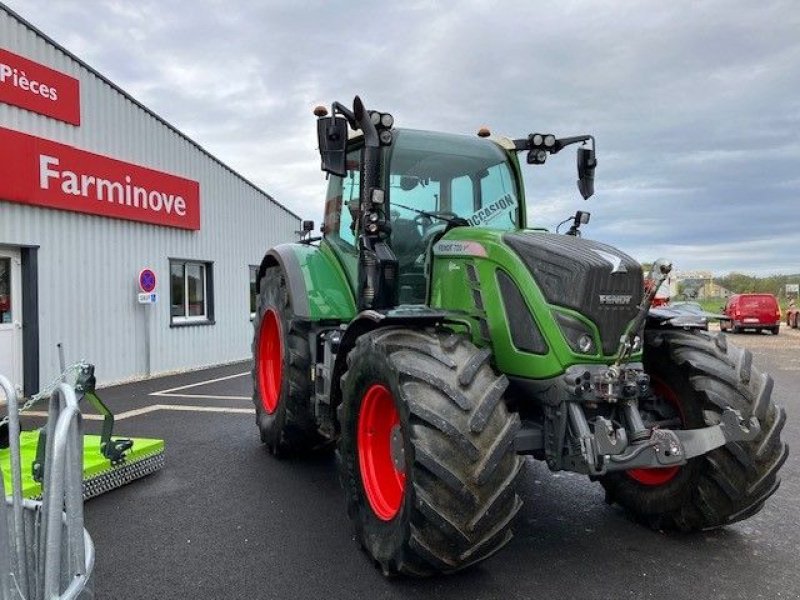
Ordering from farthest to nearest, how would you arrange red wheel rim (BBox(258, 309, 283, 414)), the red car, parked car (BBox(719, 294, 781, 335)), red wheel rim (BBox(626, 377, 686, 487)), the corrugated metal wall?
the red car
parked car (BBox(719, 294, 781, 335))
the corrugated metal wall
red wheel rim (BBox(258, 309, 283, 414))
red wheel rim (BBox(626, 377, 686, 487))

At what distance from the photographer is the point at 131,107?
11.1 metres

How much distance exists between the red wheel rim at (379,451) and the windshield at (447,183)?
1.45 meters

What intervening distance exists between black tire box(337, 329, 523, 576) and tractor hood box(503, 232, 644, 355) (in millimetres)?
562

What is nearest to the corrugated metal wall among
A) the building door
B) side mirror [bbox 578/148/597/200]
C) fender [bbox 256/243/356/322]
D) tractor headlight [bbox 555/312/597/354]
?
the building door

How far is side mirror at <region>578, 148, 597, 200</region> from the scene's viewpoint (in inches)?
188

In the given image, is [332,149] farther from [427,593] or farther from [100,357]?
[100,357]

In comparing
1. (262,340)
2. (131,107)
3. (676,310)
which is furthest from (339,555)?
(131,107)

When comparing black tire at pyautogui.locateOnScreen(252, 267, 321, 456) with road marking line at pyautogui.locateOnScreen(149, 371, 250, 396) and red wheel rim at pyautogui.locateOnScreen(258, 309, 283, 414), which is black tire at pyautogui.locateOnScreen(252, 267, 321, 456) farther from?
road marking line at pyautogui.locateOnScreen(149, 371, 250, 396)

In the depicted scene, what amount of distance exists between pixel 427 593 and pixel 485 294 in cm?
159

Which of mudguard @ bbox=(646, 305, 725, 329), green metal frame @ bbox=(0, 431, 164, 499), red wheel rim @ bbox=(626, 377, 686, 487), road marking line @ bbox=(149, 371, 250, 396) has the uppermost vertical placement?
mudguard @ bbox=(646, 305, 725, 329)

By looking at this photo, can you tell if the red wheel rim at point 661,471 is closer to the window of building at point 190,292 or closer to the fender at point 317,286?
the fender at point 317,286

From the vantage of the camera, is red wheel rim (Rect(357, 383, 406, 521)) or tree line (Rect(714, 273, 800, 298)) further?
tree line (Rect(714, 273, 800, 298))

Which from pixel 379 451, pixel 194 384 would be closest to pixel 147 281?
pixel 194 384

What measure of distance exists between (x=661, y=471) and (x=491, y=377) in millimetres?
1627
